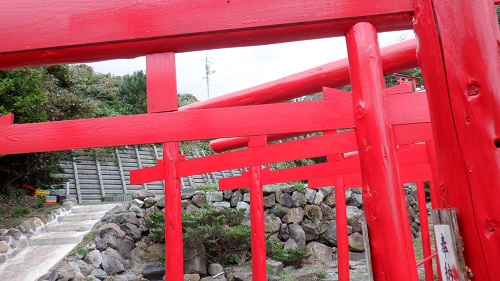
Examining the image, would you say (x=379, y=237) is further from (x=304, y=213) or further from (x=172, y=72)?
(x=304, y=213)

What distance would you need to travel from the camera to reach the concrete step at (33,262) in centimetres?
648

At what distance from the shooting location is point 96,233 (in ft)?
26.8

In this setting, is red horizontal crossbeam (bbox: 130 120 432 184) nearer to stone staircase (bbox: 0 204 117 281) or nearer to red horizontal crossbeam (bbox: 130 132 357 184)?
red horizontal crossbeam (bbox: 130 132 357 184)

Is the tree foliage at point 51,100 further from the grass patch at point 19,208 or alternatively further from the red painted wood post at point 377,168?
the red painted wood post at point 377,168

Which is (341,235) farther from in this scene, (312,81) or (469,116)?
(469,116)

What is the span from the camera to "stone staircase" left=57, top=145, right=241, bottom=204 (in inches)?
411

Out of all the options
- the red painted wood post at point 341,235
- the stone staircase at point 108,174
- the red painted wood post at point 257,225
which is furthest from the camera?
the stone staircase at point 108,174

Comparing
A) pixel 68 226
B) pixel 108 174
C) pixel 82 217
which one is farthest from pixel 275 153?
pixel 108 174

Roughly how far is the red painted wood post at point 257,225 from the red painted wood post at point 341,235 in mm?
1108

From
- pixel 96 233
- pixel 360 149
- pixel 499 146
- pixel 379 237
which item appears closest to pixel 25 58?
pixel 360 149

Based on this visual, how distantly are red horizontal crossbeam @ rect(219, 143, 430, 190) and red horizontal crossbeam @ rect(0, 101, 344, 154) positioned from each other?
2.07 m

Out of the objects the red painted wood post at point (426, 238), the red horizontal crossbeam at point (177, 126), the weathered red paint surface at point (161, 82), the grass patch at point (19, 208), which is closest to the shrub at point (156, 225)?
the grass patch at point (19, 208)

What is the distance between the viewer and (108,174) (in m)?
11.2

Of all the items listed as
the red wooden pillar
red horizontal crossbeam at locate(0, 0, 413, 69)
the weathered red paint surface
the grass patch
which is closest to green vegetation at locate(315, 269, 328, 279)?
the grass patch
